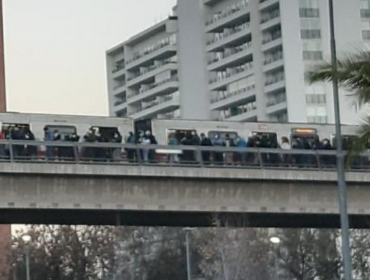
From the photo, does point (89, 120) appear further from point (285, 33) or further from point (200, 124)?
point (285, 33)

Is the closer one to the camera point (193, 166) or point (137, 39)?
point (193, 166)

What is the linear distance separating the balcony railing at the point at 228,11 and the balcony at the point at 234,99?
7850mm

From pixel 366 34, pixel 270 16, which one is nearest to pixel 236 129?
pixel 270 16

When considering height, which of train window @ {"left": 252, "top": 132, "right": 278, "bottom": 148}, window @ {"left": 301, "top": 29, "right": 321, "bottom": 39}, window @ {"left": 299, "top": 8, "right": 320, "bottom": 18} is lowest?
train window @ {"left": 252, "top": 132, "right": 278, "bottom": 148}

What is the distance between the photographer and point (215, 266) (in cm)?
7519

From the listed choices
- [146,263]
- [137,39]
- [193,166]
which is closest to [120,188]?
[193,166]

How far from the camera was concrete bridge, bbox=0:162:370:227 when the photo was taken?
44562mm

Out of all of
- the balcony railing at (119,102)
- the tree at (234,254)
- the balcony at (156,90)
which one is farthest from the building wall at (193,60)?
the tree at (234,254)

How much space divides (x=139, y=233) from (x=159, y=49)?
83.3 m

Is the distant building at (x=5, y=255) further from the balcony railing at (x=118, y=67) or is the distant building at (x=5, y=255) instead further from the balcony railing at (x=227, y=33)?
the balcony railing at (x=118, y=67)

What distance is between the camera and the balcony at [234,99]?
140000mm

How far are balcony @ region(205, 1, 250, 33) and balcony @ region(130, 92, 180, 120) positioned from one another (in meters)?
15.5

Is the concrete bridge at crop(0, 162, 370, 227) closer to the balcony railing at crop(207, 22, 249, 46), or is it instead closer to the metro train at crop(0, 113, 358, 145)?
the metro train at crop(0, 113, 358, 145)

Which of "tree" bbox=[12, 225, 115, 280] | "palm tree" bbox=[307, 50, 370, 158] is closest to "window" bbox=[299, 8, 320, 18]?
"tree" bbox=[12, 225, 115, 280]
